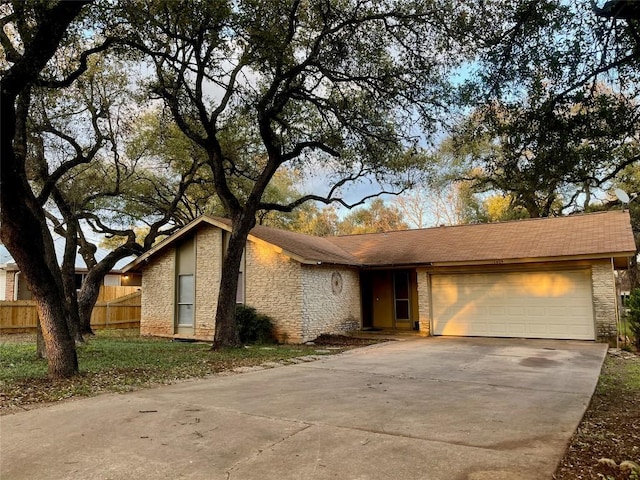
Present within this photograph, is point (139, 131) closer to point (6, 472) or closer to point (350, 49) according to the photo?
point (350, 49)

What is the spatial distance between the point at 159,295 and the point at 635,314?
614 inches

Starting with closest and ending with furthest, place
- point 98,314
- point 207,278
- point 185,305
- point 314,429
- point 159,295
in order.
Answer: point 314,429 < point 207,278 < point 185,305 < point 159,295 < point 98,314

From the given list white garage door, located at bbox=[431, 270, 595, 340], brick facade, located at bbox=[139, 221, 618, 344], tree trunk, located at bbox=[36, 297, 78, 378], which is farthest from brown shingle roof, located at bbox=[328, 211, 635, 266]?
tree trunk, located at bbox=[36, 297, 78, 378]

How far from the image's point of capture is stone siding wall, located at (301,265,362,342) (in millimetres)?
14702

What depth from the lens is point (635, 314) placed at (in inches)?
470

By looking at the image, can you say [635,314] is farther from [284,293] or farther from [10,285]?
[10,285]

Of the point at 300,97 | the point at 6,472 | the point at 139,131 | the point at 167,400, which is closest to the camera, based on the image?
the point at 6,472

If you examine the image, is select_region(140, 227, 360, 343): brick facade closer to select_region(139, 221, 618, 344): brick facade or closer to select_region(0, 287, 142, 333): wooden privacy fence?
select_region(139, 221, 618, 344): brick facade

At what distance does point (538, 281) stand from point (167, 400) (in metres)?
11.8

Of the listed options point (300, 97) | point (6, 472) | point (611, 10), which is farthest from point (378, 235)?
point (6, 472)

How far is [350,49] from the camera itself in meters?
10.3

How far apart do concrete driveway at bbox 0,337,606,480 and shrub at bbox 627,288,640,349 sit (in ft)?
15.1

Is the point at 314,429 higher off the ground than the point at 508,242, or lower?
lower

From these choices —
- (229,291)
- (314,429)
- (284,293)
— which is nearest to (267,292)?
(284,293)
